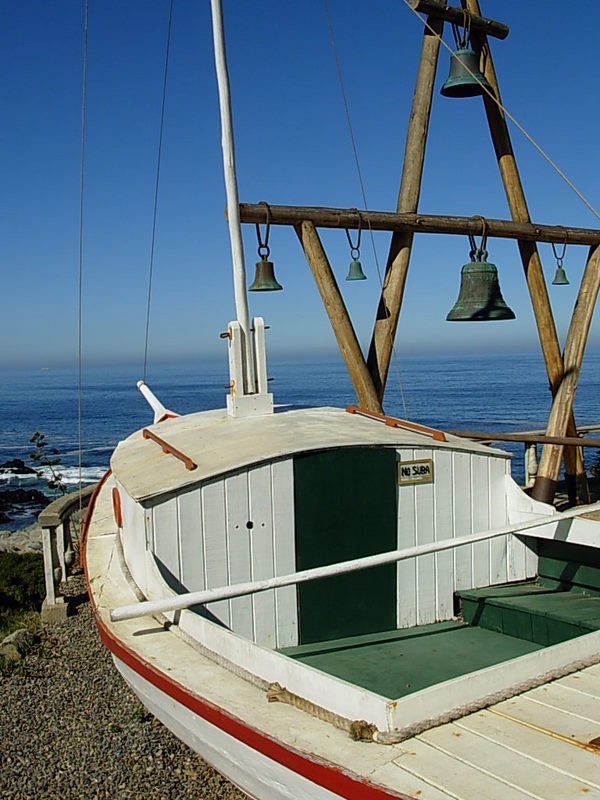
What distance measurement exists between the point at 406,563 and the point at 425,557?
0.19 metres

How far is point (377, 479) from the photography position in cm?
580

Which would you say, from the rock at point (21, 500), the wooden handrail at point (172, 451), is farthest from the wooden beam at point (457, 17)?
the rock at point (21, 500)

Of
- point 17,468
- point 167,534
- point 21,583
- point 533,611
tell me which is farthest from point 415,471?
point 17,468

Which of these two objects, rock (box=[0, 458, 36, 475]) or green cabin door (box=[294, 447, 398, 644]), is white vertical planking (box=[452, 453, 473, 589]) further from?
rock (box=[0, 458, 36, 475])

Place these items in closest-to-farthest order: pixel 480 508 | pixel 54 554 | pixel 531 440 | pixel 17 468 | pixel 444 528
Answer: pixel 444 528
pixel 480 508
pixel 54 554
pixel 531 440
pixel 17 468

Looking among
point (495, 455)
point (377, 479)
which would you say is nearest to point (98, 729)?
point (377, 479)

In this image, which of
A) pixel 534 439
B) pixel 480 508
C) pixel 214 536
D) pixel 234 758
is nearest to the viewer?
pixel 234 758

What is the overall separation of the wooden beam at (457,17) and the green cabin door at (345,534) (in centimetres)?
498

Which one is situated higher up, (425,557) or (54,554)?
(425,557)

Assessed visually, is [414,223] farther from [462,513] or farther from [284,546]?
[284,546]

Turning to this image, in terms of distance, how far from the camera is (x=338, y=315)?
7.39m

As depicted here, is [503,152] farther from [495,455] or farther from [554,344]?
[495,455]

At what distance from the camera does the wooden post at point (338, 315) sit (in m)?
7.24

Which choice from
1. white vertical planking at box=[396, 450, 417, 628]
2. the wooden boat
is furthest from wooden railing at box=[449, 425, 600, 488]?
white vertical planking at box=[396, 450, 417, 628]
